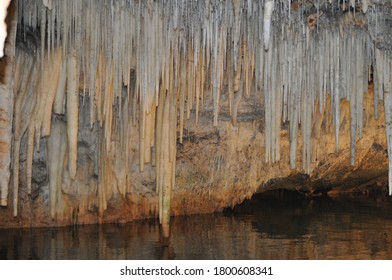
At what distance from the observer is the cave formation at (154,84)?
914 cm

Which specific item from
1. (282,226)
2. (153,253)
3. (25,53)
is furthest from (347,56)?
(25,53)

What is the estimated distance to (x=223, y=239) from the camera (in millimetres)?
9836

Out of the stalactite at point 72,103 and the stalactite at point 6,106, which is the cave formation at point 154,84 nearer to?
the stalactite at point 72,103

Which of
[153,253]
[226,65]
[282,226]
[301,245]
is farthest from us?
[282,226]

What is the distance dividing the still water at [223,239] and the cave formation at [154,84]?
73 centimetres

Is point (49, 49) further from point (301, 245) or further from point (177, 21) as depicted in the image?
point (301, 245)

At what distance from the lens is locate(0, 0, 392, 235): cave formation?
9141 mm

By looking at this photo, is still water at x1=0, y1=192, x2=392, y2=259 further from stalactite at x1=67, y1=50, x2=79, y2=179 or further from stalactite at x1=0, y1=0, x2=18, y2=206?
stalactite at x1=0, y1=0, x2=18, y2=206

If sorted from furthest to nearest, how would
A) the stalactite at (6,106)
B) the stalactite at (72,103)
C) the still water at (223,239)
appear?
the stalactite at (72,103)
the still water at (223,239)
the stalactite at (6,106)

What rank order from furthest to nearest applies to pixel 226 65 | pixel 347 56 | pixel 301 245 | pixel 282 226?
pixel 282 226, pixel 226 65, pixel 347 56, pixel 301 245

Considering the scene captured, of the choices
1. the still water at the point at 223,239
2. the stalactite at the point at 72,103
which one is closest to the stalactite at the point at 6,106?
the still water at the point at 223,239
